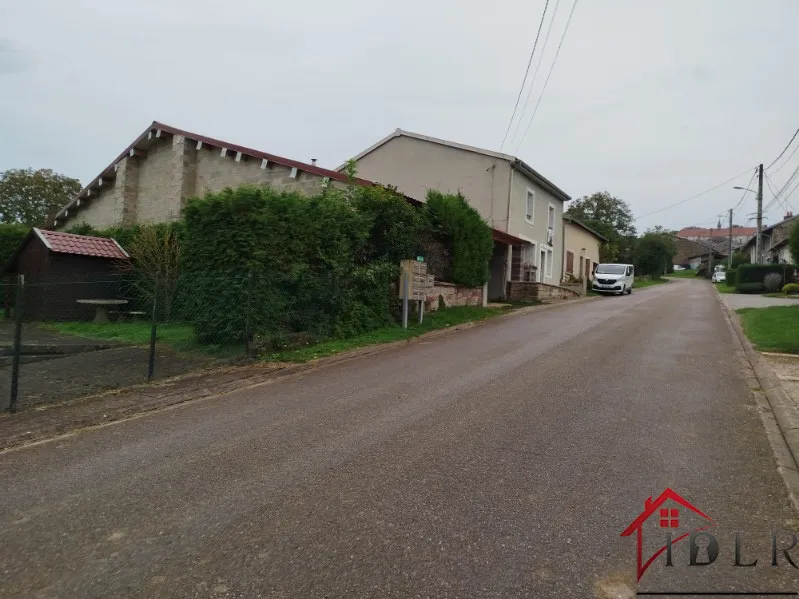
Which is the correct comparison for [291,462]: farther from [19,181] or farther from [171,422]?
[19,181]

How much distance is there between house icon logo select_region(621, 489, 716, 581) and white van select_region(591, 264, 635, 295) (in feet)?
93.7

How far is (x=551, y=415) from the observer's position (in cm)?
555

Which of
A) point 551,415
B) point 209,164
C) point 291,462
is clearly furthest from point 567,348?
point 209,164

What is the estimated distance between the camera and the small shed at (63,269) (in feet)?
47.8

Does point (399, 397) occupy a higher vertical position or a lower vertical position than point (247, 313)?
lower

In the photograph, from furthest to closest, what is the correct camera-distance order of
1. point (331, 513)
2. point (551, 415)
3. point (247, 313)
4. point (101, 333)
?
point (101, 333)
point (247, 313)
point (551, 415)
point (331, 513)

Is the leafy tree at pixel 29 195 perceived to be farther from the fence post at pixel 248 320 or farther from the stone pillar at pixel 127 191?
the fence post at pixel 248 320

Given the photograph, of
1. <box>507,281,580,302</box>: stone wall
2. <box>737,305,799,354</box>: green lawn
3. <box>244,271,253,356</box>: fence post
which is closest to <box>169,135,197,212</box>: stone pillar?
<box>244,271,253,356</box>: fence post

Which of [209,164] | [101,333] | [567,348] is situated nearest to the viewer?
[567,348]

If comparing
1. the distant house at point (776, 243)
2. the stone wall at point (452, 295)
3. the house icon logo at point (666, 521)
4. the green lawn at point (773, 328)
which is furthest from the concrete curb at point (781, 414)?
the distant house at point (776, 243)

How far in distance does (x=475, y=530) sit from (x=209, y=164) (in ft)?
58.8

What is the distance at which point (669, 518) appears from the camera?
333 cm

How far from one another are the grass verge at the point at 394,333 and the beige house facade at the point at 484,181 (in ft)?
20.0

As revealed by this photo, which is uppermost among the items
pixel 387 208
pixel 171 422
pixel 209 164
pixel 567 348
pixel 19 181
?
pixel 19 181
